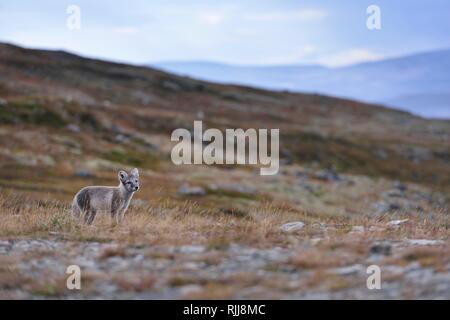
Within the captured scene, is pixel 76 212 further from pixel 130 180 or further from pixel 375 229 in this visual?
pixel 375 229

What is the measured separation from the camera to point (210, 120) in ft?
341

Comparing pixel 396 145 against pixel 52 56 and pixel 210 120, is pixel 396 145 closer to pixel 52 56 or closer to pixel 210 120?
pixel 210 120

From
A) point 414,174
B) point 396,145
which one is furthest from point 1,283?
point 396,145

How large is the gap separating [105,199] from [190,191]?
119 feet

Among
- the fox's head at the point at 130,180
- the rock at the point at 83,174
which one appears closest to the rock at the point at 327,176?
the rock at the point at 83,174

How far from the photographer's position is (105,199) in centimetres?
1438

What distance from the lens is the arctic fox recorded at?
46.5ft

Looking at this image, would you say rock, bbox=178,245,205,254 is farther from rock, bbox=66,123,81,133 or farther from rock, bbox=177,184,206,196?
rock, bbox=66,123,81,133

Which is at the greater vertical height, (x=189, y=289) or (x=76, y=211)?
(x=76, y=211)

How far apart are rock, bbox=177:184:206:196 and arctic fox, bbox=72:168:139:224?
35.2 metres

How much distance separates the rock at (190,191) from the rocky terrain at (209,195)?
12cm

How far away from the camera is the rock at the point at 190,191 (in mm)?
50406

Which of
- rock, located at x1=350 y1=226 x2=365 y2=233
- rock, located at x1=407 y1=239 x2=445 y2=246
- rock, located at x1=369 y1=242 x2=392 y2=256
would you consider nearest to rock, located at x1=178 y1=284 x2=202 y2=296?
rock, located at x1=369 y1=242 x2=392 y2=256

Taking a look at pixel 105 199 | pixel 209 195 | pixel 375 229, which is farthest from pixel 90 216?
pixel 209 195
